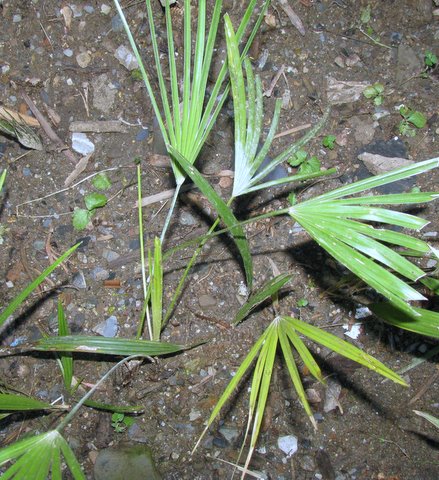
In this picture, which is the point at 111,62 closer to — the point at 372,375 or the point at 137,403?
the point at 137,403

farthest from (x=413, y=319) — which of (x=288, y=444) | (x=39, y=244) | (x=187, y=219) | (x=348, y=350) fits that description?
(x=39, y=244)

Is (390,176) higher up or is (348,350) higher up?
(390,176)

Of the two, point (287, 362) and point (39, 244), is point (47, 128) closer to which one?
point (39, 244)

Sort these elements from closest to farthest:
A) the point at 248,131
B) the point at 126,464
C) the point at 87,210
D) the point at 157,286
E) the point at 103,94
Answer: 1. the point at 248,131
2. the point at 157,286
3. the point at 126,464
4. the point at 87,210
5. the point at 103,94

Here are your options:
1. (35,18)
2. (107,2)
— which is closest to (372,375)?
(107,2)

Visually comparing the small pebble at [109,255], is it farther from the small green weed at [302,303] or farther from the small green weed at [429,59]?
the small green weed at [429,59]

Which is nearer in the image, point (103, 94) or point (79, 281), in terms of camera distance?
point (79, 281)

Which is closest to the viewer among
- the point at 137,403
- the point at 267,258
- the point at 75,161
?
the point at 137,403
